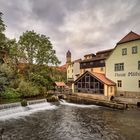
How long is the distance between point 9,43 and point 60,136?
2408 cm

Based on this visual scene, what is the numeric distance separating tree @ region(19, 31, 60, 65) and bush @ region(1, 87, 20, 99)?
759cm

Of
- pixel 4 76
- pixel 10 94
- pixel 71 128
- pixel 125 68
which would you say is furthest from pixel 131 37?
pixel 10 94

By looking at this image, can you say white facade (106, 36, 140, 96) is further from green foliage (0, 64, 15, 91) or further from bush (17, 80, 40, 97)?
green foliage (0, 64, 15, 91)

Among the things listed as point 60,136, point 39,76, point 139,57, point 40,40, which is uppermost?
point 40,40

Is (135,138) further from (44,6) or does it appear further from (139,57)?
(139,57)

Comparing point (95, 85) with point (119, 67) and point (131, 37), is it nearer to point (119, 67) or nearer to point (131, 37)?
point (119, 67)

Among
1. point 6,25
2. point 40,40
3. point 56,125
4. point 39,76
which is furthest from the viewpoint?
point 40,40

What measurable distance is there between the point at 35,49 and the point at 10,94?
11.1 m

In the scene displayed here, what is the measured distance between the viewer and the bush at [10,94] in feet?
81.9

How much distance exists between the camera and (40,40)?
108 feet

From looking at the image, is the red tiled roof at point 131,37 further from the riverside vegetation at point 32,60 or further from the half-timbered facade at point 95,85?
the riverside vegetation at point 32,60

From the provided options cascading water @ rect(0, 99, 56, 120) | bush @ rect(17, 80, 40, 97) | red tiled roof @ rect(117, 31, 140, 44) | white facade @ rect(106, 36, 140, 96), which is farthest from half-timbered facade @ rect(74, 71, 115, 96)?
bush @ rect(17, 80, 40, 97)

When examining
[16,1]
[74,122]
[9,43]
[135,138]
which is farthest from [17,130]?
[9,43]

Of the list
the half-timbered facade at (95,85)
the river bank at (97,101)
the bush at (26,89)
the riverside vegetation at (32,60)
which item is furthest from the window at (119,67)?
the bush at (26,89)
